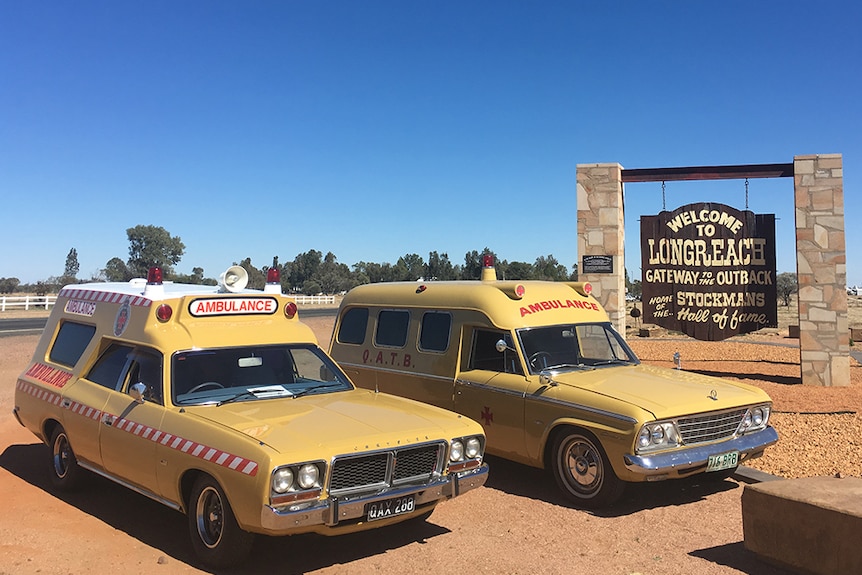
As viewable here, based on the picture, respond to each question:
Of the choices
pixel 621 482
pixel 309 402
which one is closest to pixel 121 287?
pixel 309 402

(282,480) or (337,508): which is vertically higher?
(282,480)

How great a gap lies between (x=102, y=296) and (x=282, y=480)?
3583 mm

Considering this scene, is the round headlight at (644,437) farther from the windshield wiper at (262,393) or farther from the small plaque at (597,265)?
the small plaque at (597,265)

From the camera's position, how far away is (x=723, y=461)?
6.40m

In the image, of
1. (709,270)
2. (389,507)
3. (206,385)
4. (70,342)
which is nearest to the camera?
(389,507)

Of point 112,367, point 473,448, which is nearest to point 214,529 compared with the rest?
point 473,448

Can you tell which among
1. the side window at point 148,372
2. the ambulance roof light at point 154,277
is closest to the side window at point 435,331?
the ambulance roof light at point 154,277

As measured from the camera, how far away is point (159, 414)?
556 cm

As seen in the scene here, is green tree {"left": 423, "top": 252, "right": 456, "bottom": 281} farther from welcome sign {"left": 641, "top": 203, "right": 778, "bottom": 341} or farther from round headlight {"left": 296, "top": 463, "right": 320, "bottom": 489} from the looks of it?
round headlight {"left": 296, "top": 463, "right": 320, "bottom": 489}

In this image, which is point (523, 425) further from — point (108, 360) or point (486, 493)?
point (108, 360)

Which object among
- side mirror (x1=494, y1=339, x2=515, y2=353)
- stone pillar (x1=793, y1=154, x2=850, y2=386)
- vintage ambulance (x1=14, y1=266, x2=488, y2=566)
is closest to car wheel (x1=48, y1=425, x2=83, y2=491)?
vintage ambulance (x1=14, y1=266, x2=488, y2=566)

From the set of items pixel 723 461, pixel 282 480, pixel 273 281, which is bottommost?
pixel 723 461

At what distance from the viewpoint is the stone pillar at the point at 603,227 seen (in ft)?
46.1

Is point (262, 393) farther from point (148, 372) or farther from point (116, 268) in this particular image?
point (116, 268)
